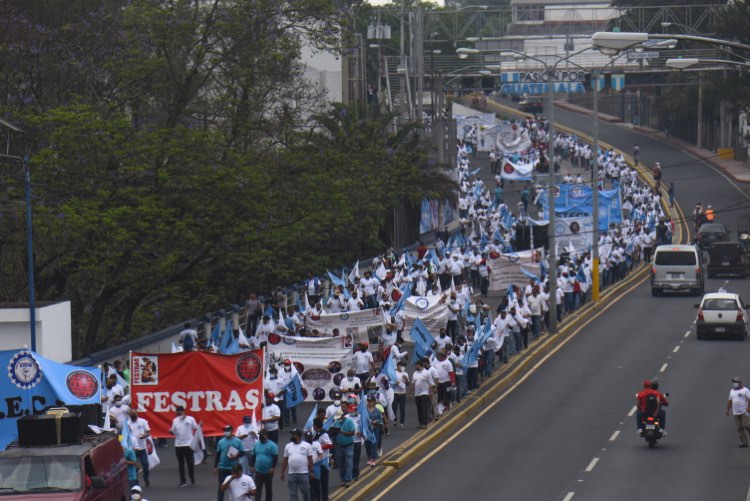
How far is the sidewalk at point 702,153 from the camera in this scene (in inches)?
3324

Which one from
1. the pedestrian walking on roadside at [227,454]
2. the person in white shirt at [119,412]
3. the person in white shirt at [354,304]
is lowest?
the pedestrian walking on roadside at [227,454]

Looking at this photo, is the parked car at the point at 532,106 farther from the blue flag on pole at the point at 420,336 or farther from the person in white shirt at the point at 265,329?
the blue flag on pole at the point at 420,336

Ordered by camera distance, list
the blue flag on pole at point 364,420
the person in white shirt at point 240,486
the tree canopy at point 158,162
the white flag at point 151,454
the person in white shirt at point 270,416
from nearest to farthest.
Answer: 1. the person in white shirt at point 240,486
2. the white flag at point 151,454
3. the person in white shirt at point 270,416
4. the blue flag on pole at point 364,420
5. the tree canopy at point 158,162

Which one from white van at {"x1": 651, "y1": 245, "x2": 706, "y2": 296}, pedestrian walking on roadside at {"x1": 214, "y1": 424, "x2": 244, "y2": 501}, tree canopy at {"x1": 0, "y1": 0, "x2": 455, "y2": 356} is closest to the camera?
pedestrian walking on roadside at {"x1": 214, "y1": 424, "x2": 244, "y2": 501}

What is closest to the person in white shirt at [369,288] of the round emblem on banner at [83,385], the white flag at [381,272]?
the white flag at [381,272]

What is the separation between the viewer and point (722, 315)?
41.2 m

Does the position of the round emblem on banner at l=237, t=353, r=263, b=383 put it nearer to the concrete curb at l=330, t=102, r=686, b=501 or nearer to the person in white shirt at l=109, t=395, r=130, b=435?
the person in white shirt at l=109, t=395, r=130, b=435

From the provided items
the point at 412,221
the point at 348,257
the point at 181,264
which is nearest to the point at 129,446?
the point at 181,264

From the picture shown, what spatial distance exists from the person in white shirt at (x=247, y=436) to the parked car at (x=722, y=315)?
68.5 ft

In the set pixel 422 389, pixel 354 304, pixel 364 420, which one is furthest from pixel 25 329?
A: pixel 354 304

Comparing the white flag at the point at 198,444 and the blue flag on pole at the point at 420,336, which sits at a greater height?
the blue flag on pole at the point at 420,336

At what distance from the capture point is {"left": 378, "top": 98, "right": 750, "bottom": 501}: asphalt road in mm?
24625

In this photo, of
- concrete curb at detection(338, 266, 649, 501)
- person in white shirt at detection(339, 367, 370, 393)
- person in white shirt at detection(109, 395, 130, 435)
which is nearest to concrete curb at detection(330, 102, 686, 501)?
concrete curb at detection(338, 266, 649, 501)

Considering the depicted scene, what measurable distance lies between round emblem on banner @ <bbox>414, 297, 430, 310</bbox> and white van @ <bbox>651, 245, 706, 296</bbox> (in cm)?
1640
